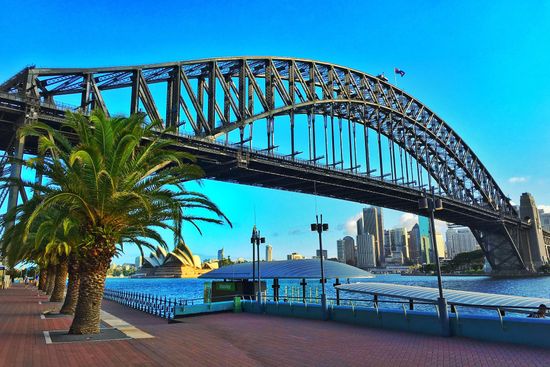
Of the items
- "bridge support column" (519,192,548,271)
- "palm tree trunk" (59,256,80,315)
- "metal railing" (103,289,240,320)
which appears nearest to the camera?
"palm tree trunk" (59,256,80,315)

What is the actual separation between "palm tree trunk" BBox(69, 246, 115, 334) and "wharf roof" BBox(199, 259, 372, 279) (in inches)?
672

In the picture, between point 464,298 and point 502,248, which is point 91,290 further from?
point 502,248

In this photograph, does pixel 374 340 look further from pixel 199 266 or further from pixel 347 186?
pixel 199 266

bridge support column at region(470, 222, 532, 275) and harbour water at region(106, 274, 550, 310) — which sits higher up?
bridge support column at region(470, 222, 532, 275)

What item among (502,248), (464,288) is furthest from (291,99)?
(502,248)

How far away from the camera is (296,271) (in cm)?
3384

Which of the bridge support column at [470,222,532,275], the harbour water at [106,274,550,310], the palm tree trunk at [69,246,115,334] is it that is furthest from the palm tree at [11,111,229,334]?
the bridge support column at [470,222,532,275]

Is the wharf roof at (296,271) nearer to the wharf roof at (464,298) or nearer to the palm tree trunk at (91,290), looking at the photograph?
the wharf roof at (464,298)

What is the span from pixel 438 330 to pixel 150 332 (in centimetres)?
1129

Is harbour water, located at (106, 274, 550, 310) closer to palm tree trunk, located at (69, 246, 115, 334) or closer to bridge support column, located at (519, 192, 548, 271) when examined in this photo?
palm tree trunk, located at (69, 246, 115, 334)

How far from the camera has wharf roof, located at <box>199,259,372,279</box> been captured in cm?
3238

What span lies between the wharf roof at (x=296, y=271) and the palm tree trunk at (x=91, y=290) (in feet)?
56.0

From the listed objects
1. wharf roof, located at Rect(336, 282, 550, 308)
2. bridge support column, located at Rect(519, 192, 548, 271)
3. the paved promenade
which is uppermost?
bridge support column, located at Rect(519, 192, 548, 271)

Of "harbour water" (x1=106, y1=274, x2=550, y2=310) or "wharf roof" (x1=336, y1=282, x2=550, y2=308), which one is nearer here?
"wharf roof" (x1=336, y1=282, x2=550, y2=308)
